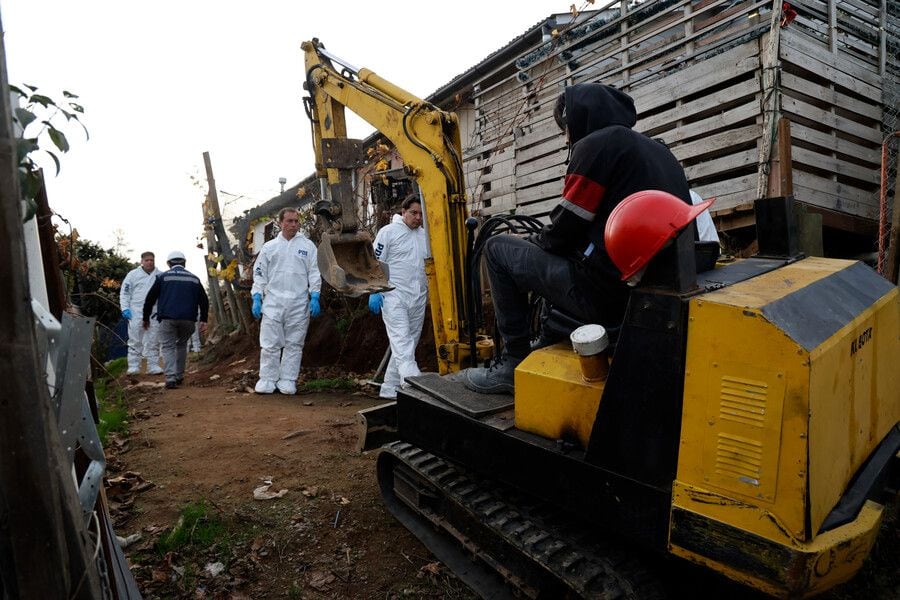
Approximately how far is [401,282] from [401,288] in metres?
0.07

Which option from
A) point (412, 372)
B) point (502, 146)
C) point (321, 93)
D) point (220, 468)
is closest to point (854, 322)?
point (220, 468)

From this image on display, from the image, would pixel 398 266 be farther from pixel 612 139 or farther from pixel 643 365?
pixel 643 365

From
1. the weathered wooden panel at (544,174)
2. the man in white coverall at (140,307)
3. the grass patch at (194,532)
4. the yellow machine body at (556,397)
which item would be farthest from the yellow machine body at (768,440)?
the man in white coverall at (140,307)

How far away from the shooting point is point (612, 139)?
2.34 metres

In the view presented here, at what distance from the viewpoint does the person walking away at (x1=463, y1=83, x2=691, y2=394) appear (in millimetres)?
2338

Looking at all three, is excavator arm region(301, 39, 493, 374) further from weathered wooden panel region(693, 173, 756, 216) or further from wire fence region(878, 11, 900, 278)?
wire fence region(878, 11, 900, 278)

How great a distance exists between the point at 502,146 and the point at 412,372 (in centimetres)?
507

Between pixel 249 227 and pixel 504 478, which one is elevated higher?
pixel 249 227

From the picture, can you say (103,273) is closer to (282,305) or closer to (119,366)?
(119,366)

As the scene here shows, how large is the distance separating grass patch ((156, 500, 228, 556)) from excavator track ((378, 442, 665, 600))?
0.95 metres

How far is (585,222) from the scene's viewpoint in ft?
7.97

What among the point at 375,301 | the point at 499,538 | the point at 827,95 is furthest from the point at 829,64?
the point at 499,538

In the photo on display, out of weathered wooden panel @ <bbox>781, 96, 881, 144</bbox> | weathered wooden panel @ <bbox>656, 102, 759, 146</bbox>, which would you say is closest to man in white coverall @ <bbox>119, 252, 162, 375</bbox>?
weathered wooden panel @ <bbox>656, 102, 759, 146</bbox>

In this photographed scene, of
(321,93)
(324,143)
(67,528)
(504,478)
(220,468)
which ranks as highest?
(321,93)
